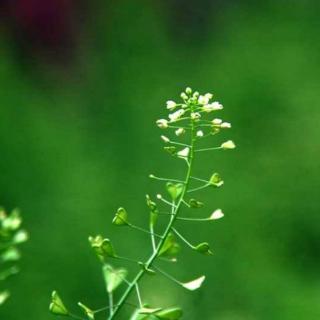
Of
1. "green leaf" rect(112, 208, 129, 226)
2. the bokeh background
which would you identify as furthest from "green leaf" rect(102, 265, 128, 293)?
the bokeh background

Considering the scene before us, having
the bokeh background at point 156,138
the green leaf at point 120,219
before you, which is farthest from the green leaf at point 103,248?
the bokeh background at point 156,138

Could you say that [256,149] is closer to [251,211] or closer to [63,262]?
[251,211]

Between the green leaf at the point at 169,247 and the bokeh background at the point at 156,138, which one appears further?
the bokeh background at the point at 156,138

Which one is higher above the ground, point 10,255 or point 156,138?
point 10,255

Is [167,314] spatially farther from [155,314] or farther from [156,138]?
[156,138]

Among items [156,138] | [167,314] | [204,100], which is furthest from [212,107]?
[156,138]

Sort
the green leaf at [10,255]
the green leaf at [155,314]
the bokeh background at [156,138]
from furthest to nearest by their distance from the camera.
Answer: the bokeh background at [156,138]
the green leaf at [10,255]
the green leaf at [155,314]

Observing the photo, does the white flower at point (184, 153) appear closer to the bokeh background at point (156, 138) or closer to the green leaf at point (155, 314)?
the green leaf at point (155, 314)

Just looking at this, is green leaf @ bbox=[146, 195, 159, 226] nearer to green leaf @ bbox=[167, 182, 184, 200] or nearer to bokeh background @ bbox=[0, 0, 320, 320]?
green leaf @ bbox=[167, 182, 184, 200]
